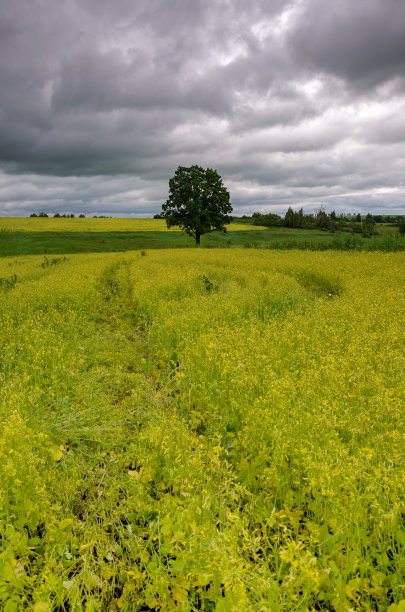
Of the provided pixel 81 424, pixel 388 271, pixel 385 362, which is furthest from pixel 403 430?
pixel 388 271

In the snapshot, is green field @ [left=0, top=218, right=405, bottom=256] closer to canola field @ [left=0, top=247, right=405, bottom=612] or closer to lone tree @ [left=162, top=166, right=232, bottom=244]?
lone tree @ [left=162, top=166, right=232, bottom=244]

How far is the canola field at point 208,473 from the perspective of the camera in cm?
222

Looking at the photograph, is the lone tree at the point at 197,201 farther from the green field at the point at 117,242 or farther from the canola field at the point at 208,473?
the canola field at the point at 208,473

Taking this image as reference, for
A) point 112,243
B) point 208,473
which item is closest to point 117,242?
point 112,243

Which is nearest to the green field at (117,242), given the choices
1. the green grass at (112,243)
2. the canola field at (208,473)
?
the green grass at (112,243)

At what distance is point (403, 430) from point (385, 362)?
1.74 m

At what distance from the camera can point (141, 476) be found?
3.14 meters

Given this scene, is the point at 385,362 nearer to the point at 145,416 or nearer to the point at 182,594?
the point at 145,416

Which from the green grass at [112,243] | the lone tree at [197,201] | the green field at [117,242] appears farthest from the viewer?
Answer: the lone tree at [197,201]

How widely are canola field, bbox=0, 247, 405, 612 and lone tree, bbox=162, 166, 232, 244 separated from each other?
36.9 metres

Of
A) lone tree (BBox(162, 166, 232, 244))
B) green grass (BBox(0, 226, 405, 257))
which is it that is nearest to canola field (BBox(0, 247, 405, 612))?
green grass (BBox(0, 226, 405, 257))

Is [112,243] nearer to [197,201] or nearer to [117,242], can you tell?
[117,242]

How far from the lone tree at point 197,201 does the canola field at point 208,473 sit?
36.9 m

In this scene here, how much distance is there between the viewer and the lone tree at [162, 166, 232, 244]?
42062 millimetres
